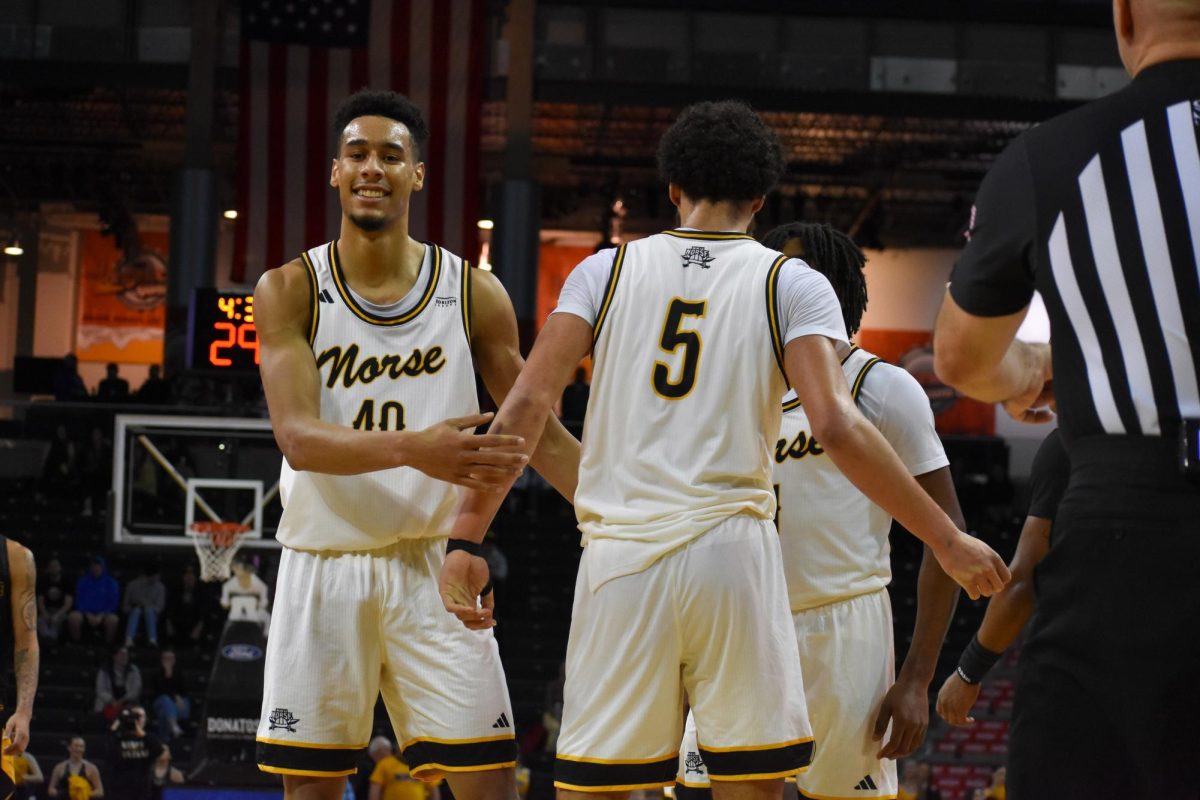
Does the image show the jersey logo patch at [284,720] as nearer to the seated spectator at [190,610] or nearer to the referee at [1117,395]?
the referee at [1117,395]

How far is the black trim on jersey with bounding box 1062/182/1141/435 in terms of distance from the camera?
2.40 m

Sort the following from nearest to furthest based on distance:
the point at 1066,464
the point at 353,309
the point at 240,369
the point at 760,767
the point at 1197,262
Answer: the point at 1197,262
the point at 760,767
the point at 1066,464
the point at 353,309
the point at 240,369

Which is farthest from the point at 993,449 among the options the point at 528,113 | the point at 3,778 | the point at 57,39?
the point at 3,778

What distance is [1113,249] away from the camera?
2.45 meters

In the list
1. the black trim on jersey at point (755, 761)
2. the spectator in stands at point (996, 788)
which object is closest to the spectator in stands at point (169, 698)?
the spectator in stands at point (996, 788)

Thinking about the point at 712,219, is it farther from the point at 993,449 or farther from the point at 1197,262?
the point at 993,449

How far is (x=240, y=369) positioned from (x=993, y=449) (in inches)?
686

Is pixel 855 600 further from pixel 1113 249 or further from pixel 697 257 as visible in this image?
pixel 1113 249

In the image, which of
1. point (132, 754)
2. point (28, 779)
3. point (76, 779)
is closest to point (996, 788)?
point (132, 754)

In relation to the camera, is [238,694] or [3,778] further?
[238,694]

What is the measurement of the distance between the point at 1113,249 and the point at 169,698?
16245 millimetres

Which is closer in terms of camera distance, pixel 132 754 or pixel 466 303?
pixel 466 303

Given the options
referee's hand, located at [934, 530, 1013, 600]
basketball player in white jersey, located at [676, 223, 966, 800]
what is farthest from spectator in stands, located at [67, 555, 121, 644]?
referee's hand, located at [934, 530, 1013, 600]

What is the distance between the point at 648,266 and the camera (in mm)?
3811
